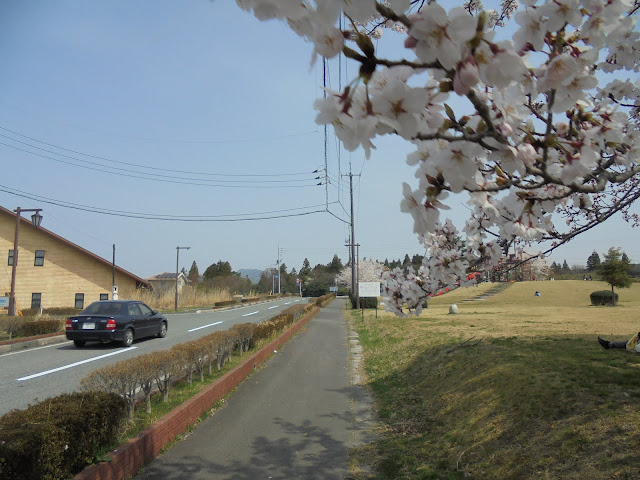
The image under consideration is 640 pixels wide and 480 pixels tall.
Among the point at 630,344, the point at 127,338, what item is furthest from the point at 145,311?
the point at 630,344

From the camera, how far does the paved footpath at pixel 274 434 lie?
4.14 meters

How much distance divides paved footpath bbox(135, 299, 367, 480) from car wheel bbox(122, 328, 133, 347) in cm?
561

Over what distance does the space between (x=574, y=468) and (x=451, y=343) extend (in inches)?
247

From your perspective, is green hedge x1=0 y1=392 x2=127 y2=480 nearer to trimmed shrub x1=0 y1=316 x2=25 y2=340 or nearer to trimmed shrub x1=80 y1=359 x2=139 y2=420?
trimmed shrub x1=80 y1=359 x2=139 y2=420

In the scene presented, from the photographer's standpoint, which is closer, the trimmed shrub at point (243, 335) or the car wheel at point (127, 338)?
the trimmed shrub at point (243, 335)

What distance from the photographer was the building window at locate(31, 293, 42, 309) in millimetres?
31234

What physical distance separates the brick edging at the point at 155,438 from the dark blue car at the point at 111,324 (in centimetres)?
648

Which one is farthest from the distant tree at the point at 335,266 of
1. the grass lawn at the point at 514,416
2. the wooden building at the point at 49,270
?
the grass lawn at the point at 514,416

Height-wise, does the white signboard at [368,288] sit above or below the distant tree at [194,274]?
below

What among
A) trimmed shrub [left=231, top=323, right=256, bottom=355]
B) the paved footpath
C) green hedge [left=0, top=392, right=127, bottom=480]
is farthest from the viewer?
trimmed shrub [left=231, top=323, right=256, bottom=355]

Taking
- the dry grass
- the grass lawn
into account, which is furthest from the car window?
the dry grass

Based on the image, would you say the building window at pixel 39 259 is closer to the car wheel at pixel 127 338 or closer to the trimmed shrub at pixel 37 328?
the trimmed shrub at pixel 37 328

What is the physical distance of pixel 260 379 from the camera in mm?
8250

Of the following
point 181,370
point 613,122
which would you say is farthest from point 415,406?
point 613,122
